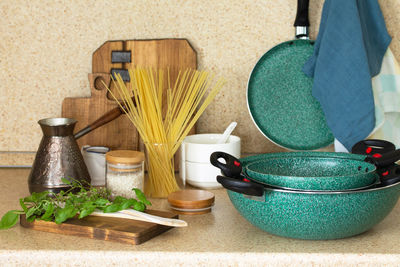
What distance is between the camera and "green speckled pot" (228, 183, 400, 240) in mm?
803

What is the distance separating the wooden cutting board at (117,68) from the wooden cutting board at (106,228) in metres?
0.48

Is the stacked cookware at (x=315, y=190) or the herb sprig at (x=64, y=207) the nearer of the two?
the stacked cookware at (x=315, y=190)

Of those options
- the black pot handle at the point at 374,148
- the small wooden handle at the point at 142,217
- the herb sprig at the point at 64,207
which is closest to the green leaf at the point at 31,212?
the herb sprig at the point at 64,207

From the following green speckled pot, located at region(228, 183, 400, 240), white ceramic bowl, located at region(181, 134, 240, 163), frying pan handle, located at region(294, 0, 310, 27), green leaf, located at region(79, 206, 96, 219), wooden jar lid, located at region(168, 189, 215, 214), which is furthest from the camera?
frying pan handle, located at region(294, 0, 310, 27)

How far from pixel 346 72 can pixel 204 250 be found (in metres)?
0.66

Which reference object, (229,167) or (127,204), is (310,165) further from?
(127,204)

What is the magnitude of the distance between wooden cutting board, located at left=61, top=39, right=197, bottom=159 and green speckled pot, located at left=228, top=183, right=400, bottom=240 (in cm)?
63

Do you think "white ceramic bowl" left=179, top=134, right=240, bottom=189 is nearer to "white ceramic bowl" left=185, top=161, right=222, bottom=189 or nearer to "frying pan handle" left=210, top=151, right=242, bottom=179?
"white ceramic bowl" left=185, top=161, right=222, bottom=189

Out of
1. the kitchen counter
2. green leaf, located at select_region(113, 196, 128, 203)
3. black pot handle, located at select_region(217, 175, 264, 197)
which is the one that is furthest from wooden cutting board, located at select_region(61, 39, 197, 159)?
black pot handle, located at select_region(217, 175, 264, 197)

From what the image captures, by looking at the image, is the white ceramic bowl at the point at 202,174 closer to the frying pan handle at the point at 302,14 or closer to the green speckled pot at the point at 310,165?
the green speckled pot at the point at 310,165

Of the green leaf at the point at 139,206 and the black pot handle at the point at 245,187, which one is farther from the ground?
the black pot handle at the point at 245,187

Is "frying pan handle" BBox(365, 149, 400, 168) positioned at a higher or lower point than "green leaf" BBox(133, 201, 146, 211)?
higher

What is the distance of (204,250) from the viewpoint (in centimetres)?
83

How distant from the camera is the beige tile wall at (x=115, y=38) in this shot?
1.41 metres
